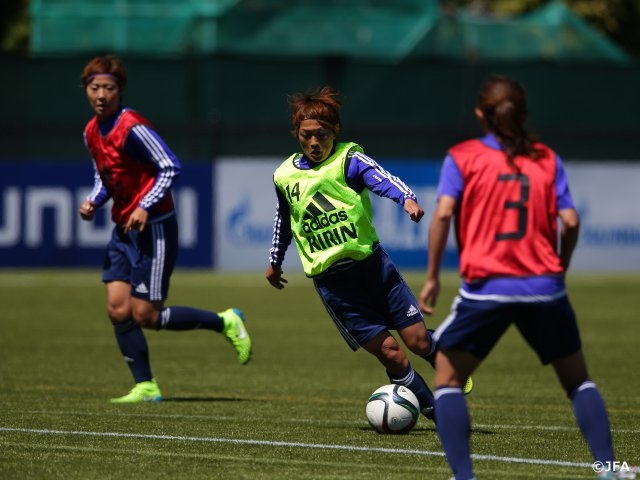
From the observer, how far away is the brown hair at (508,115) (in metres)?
5.70

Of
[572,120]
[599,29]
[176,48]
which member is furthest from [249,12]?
[599,29]

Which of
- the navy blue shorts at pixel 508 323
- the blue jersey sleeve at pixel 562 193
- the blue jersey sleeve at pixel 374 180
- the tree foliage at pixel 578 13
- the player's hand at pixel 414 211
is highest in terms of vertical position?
the tree foliage at pixel 578 13

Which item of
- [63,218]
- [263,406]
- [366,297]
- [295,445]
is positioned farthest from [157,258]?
[63,218]

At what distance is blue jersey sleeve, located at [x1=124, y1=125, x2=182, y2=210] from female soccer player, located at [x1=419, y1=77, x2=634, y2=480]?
3.50 metres

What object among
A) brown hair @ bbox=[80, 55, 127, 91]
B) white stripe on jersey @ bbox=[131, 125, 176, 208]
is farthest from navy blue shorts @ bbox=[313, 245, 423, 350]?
brown hair @ bbox=[80, 55, 127, 91]

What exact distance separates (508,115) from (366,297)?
2283 mm

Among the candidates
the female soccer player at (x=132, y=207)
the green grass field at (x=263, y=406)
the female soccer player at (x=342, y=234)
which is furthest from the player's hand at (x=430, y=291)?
the female soccer player at (x=132, y=207)

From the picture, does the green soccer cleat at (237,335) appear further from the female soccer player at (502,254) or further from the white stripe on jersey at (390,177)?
the female soccer player at (502,254)

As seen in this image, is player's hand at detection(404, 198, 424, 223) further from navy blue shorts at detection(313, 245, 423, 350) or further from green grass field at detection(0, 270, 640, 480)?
green grass field at detection(0, 270, 640, 480)

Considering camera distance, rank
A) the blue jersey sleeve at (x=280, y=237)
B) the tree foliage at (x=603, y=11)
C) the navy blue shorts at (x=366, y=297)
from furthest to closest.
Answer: the tree foliage at (x=603, y=11), the blue jersey sleeve at (x=280, y=237), the navy blue shorts at (x=366, y=297)

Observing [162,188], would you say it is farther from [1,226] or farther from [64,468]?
[1,226]

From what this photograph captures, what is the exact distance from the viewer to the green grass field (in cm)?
666

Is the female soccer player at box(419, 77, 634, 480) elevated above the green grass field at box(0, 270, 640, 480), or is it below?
above

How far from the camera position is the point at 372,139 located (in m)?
23.8
